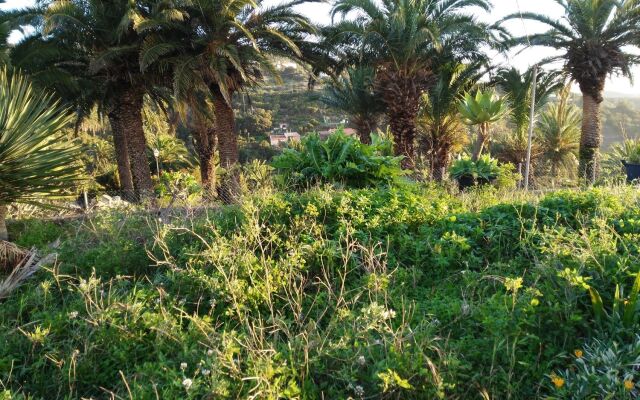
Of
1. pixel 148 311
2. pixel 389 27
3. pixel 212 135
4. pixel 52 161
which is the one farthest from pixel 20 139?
pixel 212 135

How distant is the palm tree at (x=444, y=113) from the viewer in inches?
659

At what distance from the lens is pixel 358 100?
18.2 metres

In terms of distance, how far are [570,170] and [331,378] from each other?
2472cm

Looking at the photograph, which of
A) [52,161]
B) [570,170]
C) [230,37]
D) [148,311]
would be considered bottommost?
[570,170]

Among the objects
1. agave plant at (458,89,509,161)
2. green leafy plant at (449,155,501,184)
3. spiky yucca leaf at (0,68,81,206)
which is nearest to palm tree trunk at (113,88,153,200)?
spiky yucca leaf at (0,68,81,206)

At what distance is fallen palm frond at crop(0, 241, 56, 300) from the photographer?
3.87 meters

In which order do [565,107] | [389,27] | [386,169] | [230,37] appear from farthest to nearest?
[565,107]
[389,27]
[230,37]
[386,169]

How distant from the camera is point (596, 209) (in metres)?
4.46

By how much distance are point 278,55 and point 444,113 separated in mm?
7163

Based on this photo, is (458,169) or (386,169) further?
(458,169)

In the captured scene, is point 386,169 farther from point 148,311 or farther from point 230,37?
point 230,37

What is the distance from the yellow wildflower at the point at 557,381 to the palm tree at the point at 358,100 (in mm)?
15133

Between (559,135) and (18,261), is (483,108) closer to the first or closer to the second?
(18,261)

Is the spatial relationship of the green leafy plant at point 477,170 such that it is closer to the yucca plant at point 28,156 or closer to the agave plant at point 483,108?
the agave plant at point 483,108
